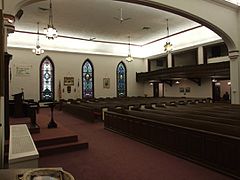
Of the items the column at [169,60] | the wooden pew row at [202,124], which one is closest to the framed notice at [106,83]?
the column at [169,60]

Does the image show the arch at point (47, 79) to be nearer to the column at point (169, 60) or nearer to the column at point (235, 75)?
the column at point (169, 60)

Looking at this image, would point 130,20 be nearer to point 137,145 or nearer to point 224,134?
point 137,145

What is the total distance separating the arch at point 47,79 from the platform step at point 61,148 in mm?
11012

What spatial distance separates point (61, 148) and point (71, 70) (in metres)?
12.1

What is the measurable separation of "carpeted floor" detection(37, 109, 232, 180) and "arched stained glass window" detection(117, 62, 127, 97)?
42.8 feet

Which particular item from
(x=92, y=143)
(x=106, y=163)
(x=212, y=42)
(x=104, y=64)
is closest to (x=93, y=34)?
(x=104, y=64)

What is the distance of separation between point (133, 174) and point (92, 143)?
2.30 meters

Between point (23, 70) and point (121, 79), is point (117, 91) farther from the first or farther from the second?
point (23, 70)

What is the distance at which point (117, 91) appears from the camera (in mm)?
18422

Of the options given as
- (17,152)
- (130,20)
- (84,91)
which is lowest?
(17,152)

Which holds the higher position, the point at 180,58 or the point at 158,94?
the point at 180,58

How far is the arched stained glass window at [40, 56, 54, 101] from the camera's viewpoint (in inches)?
606

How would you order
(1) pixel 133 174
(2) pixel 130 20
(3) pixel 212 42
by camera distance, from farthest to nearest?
(3) pixel 212 42
(2) pixel 130 20
(1) pixel 133 174

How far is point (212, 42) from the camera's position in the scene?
12930 millimetres
